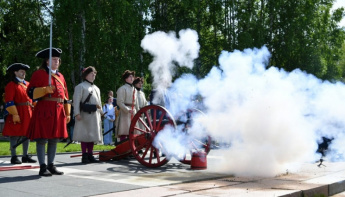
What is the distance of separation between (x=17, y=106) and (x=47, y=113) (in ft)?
6.77

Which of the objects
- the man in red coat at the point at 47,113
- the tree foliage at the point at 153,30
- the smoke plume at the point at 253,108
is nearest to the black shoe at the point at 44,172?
the man in red coat at the point at 47,113

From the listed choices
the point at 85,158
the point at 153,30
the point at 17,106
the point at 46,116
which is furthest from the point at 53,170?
the point at 153,30

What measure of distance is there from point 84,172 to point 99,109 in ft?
6.03

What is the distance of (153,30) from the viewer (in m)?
24.2

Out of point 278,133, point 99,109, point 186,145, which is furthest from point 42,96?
point 278,133

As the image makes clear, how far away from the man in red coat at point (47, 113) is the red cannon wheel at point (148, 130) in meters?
1.65

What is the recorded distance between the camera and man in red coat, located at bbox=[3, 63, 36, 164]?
29.0 ft

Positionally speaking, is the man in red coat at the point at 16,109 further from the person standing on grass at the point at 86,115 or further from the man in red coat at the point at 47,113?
the man in red coat at the point at 47,113

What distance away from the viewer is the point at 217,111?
860cm

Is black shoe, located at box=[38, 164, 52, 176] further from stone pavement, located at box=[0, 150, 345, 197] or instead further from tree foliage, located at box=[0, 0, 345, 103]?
tree foliage, located at box=[0, 0, 345, 103]

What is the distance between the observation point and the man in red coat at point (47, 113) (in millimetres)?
7188

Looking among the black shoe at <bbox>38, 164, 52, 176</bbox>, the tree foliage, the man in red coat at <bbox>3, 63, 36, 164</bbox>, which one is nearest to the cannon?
the man in red coat at <bbox>3, 63, 36, 164</bbox>

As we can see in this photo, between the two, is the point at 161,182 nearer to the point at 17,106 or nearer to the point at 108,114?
the point at 17,106

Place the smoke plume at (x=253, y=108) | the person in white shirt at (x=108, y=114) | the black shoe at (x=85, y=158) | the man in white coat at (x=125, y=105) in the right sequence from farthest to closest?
the person in white shirt at (x=108, y=114) < the man in white coat at (x=125, y=105) < the black shoe at (x=85, y=158) < the smoke plume at (x=253, y=108)
